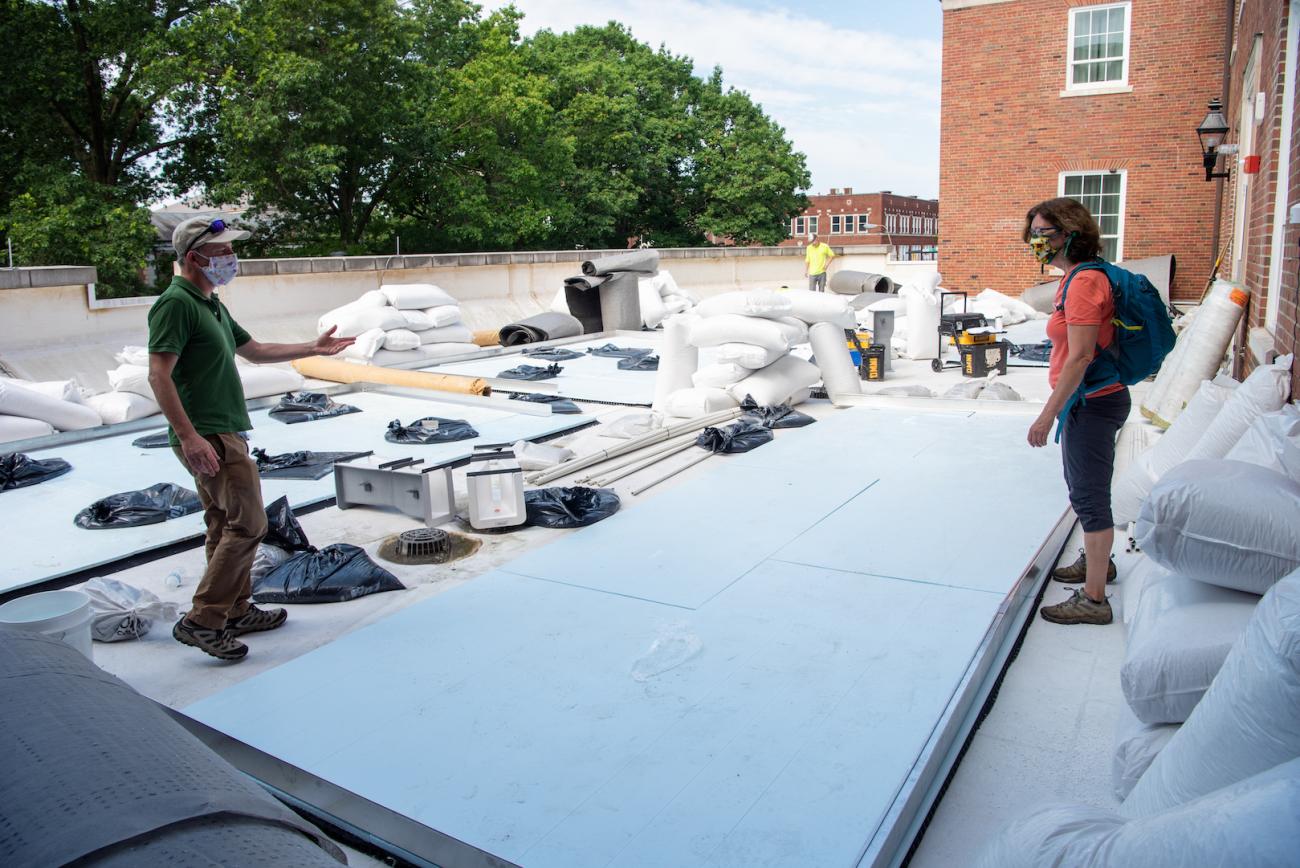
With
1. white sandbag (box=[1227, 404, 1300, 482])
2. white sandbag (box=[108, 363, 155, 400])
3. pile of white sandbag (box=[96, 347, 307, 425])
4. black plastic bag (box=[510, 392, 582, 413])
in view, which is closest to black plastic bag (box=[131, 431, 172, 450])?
pile of white sandbag (box=[96, 347, 307, 425])

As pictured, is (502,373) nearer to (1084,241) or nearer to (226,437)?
(226,437)

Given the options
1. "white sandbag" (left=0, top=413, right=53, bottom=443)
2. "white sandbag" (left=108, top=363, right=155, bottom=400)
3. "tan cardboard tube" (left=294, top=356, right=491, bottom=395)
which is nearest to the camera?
"white sandbag" (left=0, top=413, right=53, bottom=443)

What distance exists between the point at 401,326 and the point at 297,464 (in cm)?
570

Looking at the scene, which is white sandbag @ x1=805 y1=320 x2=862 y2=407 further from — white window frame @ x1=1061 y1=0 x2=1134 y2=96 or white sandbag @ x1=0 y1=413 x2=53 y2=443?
white window frame @ x1=1061 y1=0 x2=1134 y2=96

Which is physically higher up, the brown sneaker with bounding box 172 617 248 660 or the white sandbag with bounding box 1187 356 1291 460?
the white sandbag with bounding box 1187 356 1291 460

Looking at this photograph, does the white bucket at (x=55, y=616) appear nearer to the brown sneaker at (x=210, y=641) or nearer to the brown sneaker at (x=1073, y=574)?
the brown sneaker at (x=210, y=641)

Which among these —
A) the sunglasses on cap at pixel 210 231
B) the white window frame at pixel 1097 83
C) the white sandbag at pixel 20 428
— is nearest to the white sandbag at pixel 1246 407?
the sunglasses on cap at pixel 210 231

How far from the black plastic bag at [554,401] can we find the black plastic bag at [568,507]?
9.90 ft

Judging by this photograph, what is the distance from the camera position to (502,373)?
11023 millimetres

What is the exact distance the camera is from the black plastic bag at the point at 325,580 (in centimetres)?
419

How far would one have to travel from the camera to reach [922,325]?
11656mm

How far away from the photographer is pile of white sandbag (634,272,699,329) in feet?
50.9

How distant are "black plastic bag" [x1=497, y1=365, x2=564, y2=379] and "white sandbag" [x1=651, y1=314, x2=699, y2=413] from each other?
8.51ft

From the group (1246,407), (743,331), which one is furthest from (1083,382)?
(743,331)
